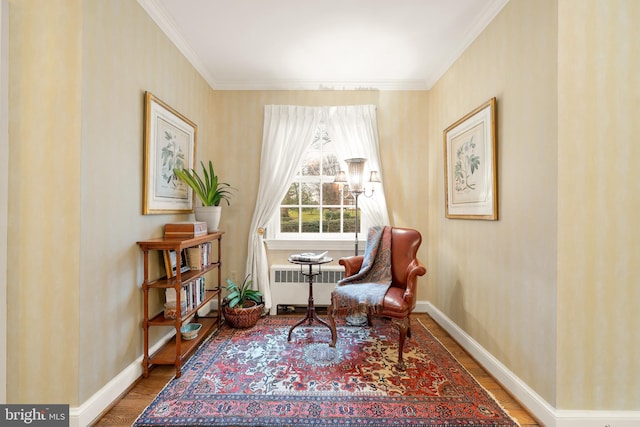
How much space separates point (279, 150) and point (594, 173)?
280cm

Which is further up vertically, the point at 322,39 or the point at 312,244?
the point at 322,39

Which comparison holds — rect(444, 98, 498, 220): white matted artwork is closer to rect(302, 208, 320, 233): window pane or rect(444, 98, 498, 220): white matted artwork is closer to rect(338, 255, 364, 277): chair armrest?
rect(338, 255, 364, 277): chair armrest

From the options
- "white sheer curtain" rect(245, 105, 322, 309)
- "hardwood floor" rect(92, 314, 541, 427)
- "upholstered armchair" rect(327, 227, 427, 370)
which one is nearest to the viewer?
"hardwood floor" rect(92, 314, 541, 427)

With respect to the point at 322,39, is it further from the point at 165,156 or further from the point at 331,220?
the point at 331,220

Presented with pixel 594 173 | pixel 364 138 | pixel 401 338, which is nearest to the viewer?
pixel 594 173

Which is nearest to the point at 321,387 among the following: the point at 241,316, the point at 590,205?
the point at 241,316

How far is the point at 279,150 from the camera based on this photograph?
11.2 ft

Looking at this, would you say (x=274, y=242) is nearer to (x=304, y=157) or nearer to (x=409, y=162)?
(x=304, y=157)

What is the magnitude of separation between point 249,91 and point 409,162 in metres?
2.16

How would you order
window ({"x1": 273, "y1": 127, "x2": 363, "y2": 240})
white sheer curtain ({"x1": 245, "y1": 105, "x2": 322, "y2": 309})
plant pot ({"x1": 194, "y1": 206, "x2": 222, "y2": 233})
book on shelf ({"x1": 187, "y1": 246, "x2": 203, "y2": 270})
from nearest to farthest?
book on shelf ({"x1": 187, "y1": 246, "x2": 203, "y2": 270}) < plant pot ({"x1": 194, "y1": 206, "x2": 222, "y2": 233}) < white sheer curtain ({"x1": 245, "y1": 105, "x2": 322, "y2": 309}) < window ({"x1": 273, "y1": 127, "x2": 363, "y2": 240})

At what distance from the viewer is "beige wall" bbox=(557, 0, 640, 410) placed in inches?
60.3

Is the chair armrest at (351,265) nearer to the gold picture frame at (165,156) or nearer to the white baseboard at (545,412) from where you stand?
the white baseboard at (545,412)

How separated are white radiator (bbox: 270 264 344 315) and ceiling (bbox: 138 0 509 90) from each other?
2.23m
